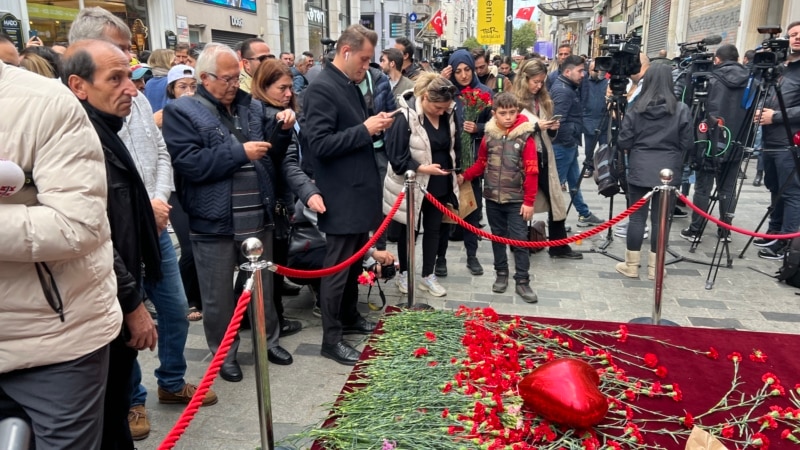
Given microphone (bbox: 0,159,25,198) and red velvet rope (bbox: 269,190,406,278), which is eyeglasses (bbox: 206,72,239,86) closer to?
red velvet rope (bbox: 269,190,406,278)

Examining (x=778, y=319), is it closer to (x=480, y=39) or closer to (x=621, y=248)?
(x=621, y=248)

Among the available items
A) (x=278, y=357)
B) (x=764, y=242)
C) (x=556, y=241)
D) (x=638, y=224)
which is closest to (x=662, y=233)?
(x=556, y=241)

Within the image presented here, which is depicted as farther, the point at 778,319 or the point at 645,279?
the point at 645,279

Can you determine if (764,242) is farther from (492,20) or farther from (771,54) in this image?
(492,20)

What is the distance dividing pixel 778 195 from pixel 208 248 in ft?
17.7

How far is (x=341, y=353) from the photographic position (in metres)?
3.94

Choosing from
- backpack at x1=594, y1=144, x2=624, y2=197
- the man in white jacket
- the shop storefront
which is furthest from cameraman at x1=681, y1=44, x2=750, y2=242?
the shop storefront

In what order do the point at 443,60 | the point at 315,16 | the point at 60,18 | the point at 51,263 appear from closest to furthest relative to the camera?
1. the point at 51,263
2. the point at 443,60
3. the point at 60,18
4. the point at 315,16

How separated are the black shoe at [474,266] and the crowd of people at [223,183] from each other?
0.02 meters

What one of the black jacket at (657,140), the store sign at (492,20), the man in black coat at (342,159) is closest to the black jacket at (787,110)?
the black jacket at (657,140)

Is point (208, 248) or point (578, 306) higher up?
point (208, 248)

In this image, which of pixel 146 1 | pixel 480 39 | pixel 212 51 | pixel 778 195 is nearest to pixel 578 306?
pixel 778 195

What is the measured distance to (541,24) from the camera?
375ft

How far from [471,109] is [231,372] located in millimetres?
3291
